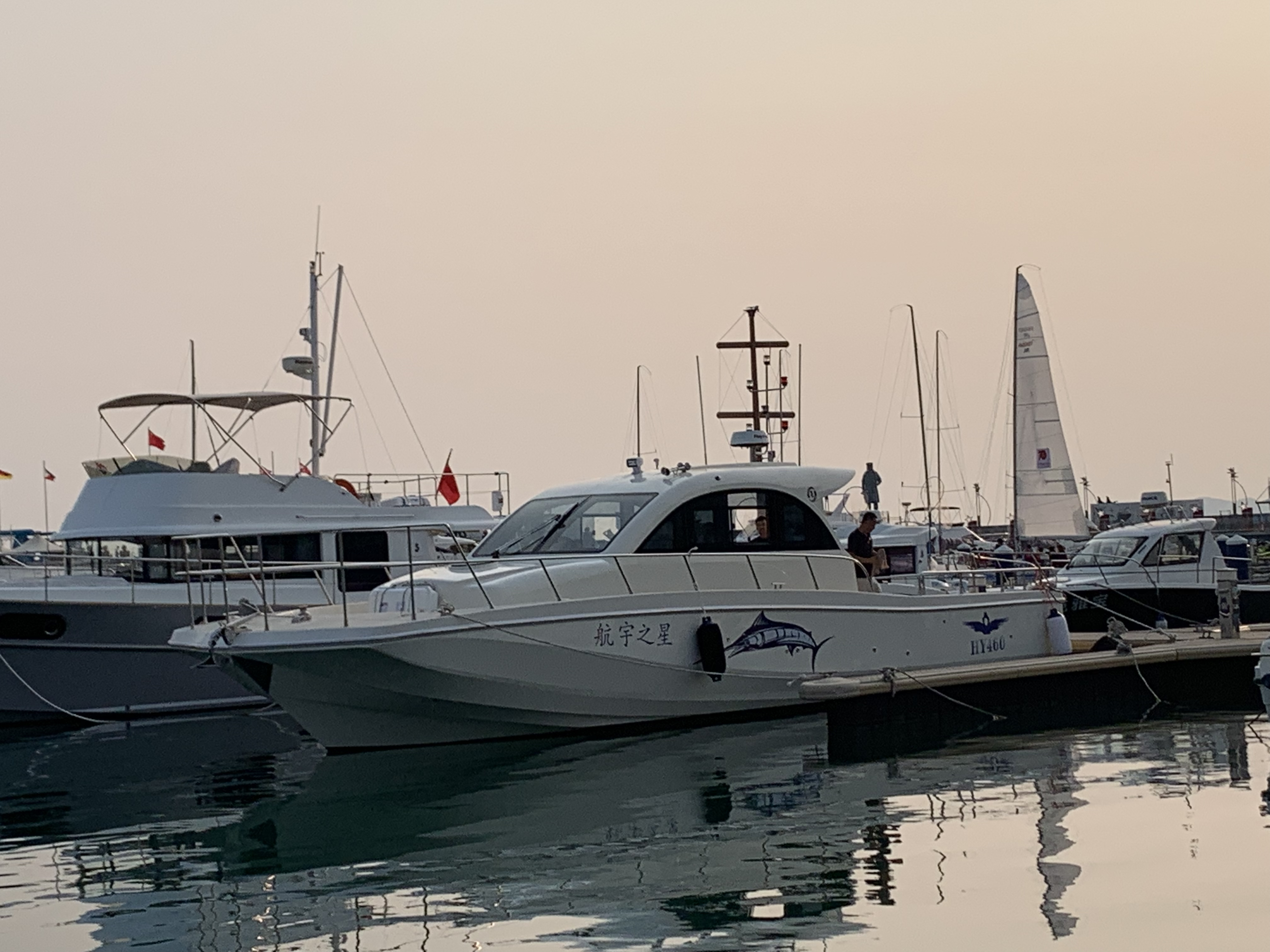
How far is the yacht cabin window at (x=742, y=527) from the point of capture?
15.0 m

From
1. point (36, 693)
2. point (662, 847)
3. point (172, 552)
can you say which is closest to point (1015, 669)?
point (662, 847)

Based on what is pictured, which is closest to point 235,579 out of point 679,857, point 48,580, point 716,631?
point 48,580

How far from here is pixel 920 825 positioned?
1033cm

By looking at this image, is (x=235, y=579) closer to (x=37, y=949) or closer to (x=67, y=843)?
(x=67, y=843)

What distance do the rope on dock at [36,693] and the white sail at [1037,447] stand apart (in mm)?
22303

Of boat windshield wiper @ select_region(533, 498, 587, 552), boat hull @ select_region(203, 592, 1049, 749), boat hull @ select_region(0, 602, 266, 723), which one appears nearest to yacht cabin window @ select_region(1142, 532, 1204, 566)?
boat hull @ select_region(203, 592, 1049, 749)

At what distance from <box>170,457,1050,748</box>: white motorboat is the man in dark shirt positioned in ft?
0.56

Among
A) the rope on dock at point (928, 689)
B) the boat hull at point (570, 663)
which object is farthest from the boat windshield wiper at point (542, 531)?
the rope on dock at point (928, 689)

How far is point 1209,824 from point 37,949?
700 centimetres

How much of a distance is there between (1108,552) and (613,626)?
12.4 meters

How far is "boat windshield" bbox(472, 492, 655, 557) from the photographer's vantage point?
597 inches

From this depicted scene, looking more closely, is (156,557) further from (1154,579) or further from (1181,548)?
(1181,548)

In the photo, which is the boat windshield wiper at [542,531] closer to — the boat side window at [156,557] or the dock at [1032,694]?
the dock at [1032,694]

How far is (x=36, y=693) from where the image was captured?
18062mm
